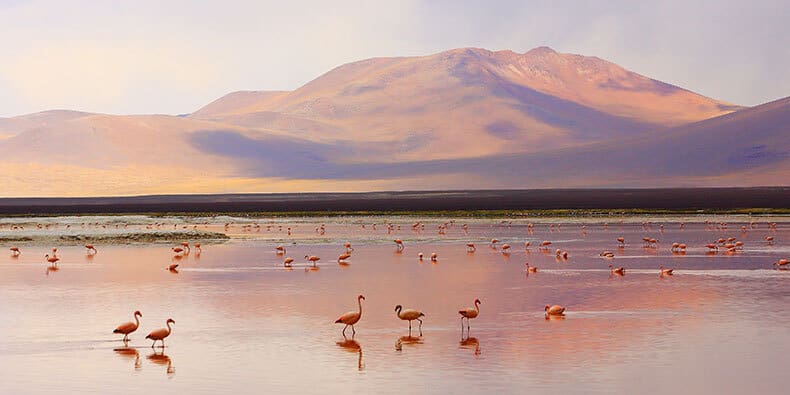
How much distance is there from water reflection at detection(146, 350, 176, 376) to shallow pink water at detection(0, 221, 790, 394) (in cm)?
3

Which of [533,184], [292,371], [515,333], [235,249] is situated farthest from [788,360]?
[533,184]

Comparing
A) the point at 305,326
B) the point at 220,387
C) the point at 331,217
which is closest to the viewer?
the point at 220,387

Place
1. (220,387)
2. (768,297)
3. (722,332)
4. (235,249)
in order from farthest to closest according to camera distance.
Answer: (235,249), (768,297), (722,332), (220,387)

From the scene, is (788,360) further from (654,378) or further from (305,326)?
(305,326)

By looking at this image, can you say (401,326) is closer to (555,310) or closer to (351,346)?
(351,346)

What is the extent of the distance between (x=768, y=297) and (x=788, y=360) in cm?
803

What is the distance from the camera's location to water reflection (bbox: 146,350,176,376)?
54.7 feet

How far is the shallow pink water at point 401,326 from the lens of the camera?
51.7 feet

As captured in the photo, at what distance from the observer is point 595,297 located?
984 inches

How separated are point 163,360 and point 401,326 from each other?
4.81 metres

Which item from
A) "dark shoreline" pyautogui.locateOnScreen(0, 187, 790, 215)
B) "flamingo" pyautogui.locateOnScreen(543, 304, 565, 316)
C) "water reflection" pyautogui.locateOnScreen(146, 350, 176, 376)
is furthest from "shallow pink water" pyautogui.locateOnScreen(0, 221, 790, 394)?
"dark shoreline" pyautogui.locateOnScreen(0, 187, 790, 215)

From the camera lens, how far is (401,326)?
20656 millimetres

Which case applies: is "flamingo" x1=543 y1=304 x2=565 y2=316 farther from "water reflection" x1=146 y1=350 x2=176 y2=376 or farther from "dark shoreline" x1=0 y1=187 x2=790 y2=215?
"dark shoreline" x1=0 y1=187 x2=790 y2=215

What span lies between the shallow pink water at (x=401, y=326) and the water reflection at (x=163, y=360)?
1.2 inches
